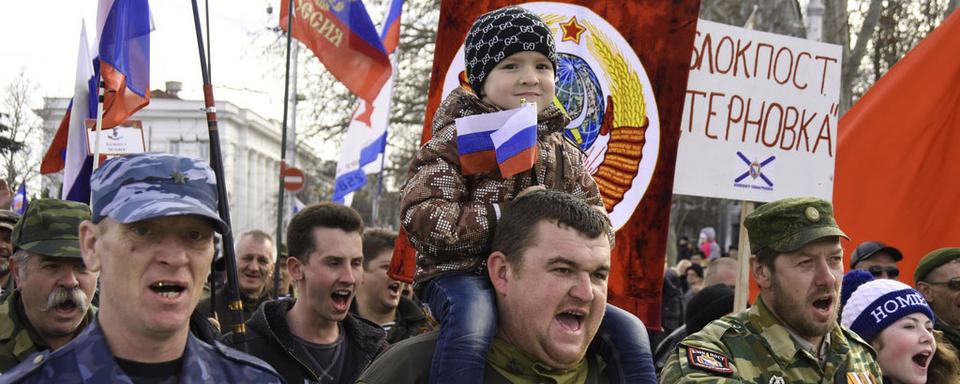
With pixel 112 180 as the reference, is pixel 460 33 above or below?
above

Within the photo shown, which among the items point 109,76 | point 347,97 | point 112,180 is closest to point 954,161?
point 109,76

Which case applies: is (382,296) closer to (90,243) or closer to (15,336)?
(15,336)

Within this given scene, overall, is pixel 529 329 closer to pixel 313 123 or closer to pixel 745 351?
pixel 745 351

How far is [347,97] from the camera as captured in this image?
86.5 ft

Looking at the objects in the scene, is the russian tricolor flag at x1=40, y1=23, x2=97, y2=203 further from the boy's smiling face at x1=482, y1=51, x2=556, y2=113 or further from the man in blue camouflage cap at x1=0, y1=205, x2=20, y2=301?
the boy's smiling face at x1=482, y1=51, x2=556, y2=113

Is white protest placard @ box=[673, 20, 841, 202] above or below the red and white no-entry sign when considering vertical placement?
above

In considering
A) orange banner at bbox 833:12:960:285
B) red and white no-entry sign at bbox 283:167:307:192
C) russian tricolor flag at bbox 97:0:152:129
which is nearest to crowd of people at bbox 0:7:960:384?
russian tricolor flag at bbox 97:0:152:129

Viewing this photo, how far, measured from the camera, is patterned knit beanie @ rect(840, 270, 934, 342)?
5.11 m

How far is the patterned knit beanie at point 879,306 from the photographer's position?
5113 mm

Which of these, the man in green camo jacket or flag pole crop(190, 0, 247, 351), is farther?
the man in green camo jacket

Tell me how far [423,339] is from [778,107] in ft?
13.1

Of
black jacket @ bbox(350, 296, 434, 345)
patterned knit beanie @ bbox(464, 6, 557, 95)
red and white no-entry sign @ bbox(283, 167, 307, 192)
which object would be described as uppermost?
patterned knit beanie @ bbox(464, 6, 557, 95)

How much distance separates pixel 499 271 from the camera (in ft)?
11.7

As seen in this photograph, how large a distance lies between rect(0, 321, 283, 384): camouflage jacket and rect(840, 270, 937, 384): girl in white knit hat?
3.19 metres
